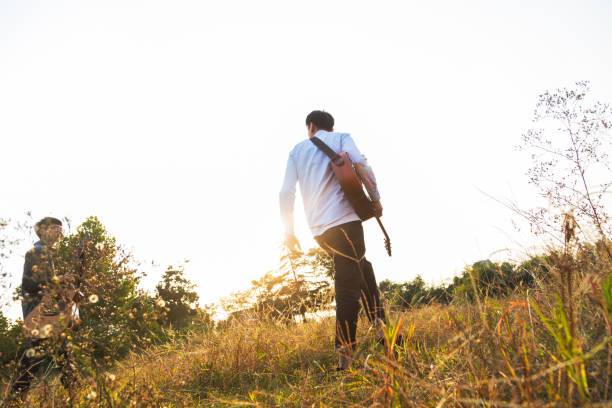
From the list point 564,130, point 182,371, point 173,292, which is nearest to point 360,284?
point 182,371

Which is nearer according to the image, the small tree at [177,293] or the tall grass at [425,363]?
the tall grass at [425,363]

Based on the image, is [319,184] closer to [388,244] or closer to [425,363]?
[388,244]

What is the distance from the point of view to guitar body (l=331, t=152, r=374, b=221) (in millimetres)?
2697

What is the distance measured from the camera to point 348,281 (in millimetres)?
2686

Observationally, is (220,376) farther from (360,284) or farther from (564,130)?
(564,130)

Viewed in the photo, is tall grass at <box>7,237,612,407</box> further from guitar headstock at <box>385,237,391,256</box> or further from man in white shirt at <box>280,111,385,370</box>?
guitar headstock at <box>385,237,391,256</box>

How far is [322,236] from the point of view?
9.32 feet

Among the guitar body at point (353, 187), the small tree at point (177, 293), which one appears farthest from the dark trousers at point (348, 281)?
the small tree at point (177, 293)

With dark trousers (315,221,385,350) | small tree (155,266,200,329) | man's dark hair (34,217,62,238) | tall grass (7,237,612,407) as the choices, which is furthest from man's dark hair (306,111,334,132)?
small tree (155,266,200,329)

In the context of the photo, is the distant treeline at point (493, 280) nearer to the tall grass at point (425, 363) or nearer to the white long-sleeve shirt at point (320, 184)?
the tall grass at point (425, 363)

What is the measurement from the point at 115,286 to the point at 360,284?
1.82m

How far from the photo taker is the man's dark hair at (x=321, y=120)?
3.36 meters

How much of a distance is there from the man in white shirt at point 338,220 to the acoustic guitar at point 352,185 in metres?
0.06

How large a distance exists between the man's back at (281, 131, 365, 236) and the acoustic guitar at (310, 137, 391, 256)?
0.26 ft
